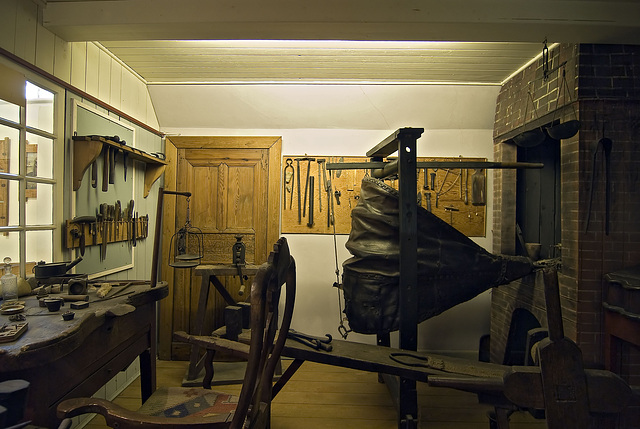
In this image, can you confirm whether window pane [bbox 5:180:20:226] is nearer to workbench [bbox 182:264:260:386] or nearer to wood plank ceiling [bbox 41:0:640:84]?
wood plank ceiling [bbox 41:0:640:84]

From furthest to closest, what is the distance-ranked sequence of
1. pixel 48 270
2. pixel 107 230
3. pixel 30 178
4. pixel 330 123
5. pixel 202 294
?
1. pixel 330 123
2. pixel 202 294
3. pixel 107 230
4. pixel 30 178
5. pixel 48 270

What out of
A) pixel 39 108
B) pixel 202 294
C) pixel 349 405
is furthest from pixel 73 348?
pixel 349 405

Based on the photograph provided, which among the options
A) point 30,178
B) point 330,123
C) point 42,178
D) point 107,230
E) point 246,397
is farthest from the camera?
point 330,123

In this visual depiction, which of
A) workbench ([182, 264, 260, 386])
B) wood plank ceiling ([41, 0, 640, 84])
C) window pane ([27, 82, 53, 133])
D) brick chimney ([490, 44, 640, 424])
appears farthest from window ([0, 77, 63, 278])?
brick chimney ([490, 44, 640, 424])

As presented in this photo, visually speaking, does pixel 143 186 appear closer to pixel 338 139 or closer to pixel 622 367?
pixel 338 139

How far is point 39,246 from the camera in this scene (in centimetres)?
239

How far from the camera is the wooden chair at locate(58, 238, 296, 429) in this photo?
1.25 metres

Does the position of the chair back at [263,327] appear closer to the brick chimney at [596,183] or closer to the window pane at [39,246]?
the window pane at [39,246]

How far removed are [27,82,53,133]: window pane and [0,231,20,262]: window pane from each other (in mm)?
671

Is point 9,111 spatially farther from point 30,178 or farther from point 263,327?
point 263,327

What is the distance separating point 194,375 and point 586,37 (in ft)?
13.6

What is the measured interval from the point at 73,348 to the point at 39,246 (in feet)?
3.98

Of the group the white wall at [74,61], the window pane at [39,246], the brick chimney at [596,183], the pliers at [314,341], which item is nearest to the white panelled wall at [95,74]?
the white wall at [74,61]

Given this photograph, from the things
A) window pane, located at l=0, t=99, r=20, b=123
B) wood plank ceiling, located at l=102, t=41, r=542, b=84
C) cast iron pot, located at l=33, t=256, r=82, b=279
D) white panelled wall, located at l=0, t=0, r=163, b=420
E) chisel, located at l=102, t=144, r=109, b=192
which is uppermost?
wood plank ceiling, located at l=102, t=41, r=542, b=84
